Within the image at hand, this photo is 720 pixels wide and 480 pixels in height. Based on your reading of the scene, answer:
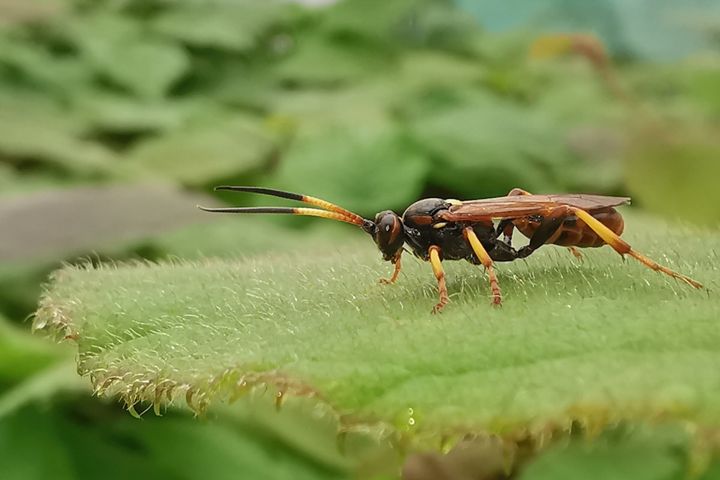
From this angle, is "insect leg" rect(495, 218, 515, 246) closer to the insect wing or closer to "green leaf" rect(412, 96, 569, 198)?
the insect wing

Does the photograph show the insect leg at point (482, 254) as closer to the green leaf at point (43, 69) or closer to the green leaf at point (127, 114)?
the green leaf at point (127, 114)

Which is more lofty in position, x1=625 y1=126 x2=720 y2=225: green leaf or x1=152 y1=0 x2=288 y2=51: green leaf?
x1=152 y1=0 x2=288 y2=51: green leaf

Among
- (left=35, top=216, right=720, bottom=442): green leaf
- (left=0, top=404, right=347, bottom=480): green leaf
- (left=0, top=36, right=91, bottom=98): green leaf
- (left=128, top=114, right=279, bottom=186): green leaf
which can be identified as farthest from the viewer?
(left=0, top=36, right=91, bottom=98): green leaf

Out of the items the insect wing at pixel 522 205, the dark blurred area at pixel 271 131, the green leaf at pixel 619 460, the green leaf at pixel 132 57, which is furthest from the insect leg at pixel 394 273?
the green leaf at pixel 132 57

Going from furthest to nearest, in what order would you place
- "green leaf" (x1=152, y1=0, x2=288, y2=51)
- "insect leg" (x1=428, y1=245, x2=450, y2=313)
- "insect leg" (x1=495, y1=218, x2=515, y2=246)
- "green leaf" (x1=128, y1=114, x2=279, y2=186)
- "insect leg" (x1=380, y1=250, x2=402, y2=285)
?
"green leaf" (x1=152, y1=0, x2=288, y2=51) → "green leaf" (x1=128, y1=114, x2=279, y2=186) → "insect leg" (x1=495, y1=218, x2=515, y2=246) → "insect leg" (x1=380, y1=250, x2=402, y2=285) → "insect leg" (x1=428, y1=245, x2=450, y2=313)

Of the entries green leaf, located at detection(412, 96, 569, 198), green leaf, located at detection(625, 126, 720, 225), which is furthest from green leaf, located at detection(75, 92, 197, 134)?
green leaf, located at detection(625, 126, 720, 225)

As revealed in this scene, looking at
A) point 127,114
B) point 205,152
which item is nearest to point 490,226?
point 205,152

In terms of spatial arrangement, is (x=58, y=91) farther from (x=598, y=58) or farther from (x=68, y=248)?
(x=598, y=58)

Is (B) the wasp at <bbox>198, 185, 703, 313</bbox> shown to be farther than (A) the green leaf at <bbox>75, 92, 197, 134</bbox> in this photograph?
No
